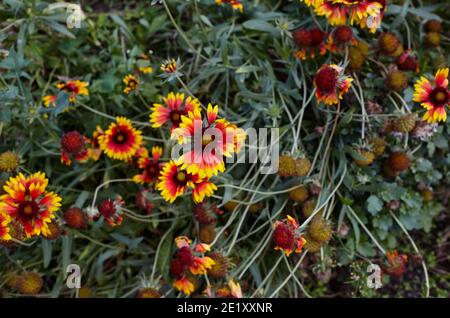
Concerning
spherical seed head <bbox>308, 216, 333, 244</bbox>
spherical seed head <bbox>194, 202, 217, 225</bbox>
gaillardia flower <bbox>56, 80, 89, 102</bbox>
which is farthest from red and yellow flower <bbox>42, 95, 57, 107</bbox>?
spherical seed head <bbox>308, 216, 333, 244</bbox>

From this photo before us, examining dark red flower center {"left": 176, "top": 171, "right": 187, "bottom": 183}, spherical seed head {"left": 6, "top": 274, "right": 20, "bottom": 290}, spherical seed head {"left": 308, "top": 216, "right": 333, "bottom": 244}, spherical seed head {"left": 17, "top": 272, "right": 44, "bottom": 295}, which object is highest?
dark red flower center {"left": 176, "top": 171, "right": 187, "bottom": 183}

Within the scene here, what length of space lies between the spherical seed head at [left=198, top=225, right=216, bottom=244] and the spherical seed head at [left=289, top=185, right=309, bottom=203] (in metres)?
0.32

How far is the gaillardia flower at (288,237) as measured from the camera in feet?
5.01

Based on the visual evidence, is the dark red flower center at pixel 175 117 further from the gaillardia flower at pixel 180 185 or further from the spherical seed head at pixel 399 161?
the spherical seed head at pixel 399 161

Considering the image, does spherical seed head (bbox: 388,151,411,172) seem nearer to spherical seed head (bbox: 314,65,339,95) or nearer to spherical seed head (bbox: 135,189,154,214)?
spherical seed head (bbox: 314,65,339,95)

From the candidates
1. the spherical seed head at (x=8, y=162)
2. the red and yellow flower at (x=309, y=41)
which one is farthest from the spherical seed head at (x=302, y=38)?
the spherical seed head at (x=8, y=162)

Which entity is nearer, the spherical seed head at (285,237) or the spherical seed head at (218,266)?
the spherical seed head at (285,237)

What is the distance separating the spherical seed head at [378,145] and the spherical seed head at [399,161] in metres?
0.05

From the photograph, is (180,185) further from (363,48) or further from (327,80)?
(363,48)

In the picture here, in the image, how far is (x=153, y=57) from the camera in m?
2.24

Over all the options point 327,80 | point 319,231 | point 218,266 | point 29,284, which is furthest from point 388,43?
point 29,284

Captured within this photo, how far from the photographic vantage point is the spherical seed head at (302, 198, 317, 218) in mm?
1813
